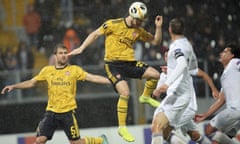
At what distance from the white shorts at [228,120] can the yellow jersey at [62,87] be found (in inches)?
75.4

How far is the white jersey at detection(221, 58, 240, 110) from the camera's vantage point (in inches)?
428

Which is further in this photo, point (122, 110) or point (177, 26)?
point (122, 110)

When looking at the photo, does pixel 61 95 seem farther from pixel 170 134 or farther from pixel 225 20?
pixel 225 20

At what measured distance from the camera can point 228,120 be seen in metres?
10.9

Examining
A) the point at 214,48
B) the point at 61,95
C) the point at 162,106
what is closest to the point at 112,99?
the point at 214,48

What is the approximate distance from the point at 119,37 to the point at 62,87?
1077 millimetres

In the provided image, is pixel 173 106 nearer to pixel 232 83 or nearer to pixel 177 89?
pixel 177 89

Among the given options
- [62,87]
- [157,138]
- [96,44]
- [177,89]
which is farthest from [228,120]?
[96,44]

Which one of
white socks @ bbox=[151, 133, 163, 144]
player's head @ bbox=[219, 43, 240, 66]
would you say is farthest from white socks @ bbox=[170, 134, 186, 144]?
player's head @ bbox=[219, 43, 240, 66]

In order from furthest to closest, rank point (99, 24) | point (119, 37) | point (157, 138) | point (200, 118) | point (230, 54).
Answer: point (99, 24) → point (119, 37) → point (200, 118) → point (230, 54) → point (157, 138)

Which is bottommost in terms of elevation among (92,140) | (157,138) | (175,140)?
(92,140)

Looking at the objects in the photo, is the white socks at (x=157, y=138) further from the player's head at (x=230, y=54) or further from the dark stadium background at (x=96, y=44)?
the dark stadium background at (x=96, y=44)

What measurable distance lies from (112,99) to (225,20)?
286 cm

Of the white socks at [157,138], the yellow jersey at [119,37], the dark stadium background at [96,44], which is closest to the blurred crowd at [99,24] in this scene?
the dark stadium background at [96,44]
